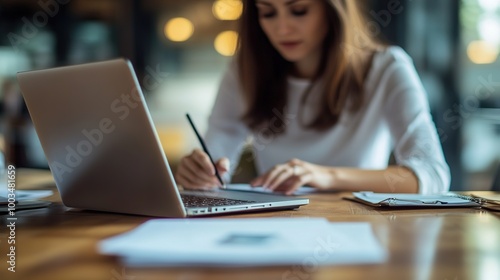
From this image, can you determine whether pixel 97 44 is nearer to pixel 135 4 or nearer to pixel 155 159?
pixel 135 4

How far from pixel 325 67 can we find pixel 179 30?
2.50 metres

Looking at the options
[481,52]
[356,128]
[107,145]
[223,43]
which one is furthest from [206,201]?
[223,43]

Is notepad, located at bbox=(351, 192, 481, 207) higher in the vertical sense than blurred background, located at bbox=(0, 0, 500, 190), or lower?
lower

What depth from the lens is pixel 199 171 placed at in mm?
1250

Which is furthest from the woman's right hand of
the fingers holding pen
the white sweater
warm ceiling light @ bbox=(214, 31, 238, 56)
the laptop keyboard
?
warm ceiling light @ bbox=(214, 31, 238, 56)

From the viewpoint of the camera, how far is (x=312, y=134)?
1733 mm

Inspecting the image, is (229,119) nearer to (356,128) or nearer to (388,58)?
(356,128)

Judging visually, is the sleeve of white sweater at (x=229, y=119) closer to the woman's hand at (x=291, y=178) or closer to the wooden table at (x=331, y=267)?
the woman's hand at (x=291, y=178)

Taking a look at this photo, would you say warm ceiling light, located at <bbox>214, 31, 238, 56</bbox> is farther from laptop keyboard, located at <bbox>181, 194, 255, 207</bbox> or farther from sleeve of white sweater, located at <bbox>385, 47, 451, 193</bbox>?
laptop keyboard, located at <bbox>181, 194, 255, 207</bbox>

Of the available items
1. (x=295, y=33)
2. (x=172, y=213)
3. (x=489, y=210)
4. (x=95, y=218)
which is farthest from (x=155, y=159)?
(x=295, y=33)

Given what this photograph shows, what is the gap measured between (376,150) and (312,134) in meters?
0.20

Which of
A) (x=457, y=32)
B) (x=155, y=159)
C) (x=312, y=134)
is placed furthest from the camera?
(x=457, y=32)

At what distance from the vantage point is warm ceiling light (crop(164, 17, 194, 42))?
4.05m

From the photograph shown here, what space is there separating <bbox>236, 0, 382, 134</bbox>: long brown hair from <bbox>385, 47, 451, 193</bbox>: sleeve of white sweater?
0.10 metres
